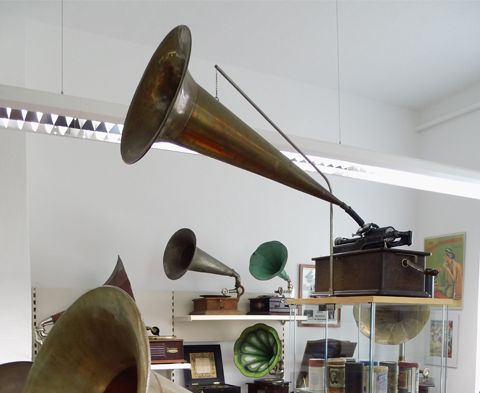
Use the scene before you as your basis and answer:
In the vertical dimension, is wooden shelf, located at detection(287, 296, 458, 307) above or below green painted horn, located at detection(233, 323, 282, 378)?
above

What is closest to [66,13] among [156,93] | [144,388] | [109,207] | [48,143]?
[48,143]

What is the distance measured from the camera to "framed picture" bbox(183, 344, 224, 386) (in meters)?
4.04

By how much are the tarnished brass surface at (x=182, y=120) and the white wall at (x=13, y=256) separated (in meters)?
2.15

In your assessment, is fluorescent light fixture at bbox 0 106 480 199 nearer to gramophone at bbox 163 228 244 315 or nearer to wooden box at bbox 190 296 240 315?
Result: gramophone at bbox 163 228 244 315

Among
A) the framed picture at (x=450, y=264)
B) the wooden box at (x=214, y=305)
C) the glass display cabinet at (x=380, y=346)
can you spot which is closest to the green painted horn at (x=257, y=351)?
the wooden box at (x=214, y=305)

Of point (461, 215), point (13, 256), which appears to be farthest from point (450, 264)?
point (13, 256)

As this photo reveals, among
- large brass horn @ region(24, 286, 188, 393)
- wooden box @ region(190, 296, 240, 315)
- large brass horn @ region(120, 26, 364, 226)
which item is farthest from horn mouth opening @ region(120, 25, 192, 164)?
wooden box @ region(190, 296, 240, 315)

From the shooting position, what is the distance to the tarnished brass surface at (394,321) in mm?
2195

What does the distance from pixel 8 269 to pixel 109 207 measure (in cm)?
84

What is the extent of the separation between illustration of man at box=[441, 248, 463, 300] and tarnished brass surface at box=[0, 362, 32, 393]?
3.58 m

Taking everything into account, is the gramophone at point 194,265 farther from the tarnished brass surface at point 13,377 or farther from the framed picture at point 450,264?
the framed picture at point 450,264

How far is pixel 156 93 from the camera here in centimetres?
154

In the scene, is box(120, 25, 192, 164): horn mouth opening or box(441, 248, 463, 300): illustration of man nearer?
box(120, 25, 192, 164): horn mouth opening

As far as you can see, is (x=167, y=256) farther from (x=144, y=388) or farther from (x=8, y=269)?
(x=144, y=388)
